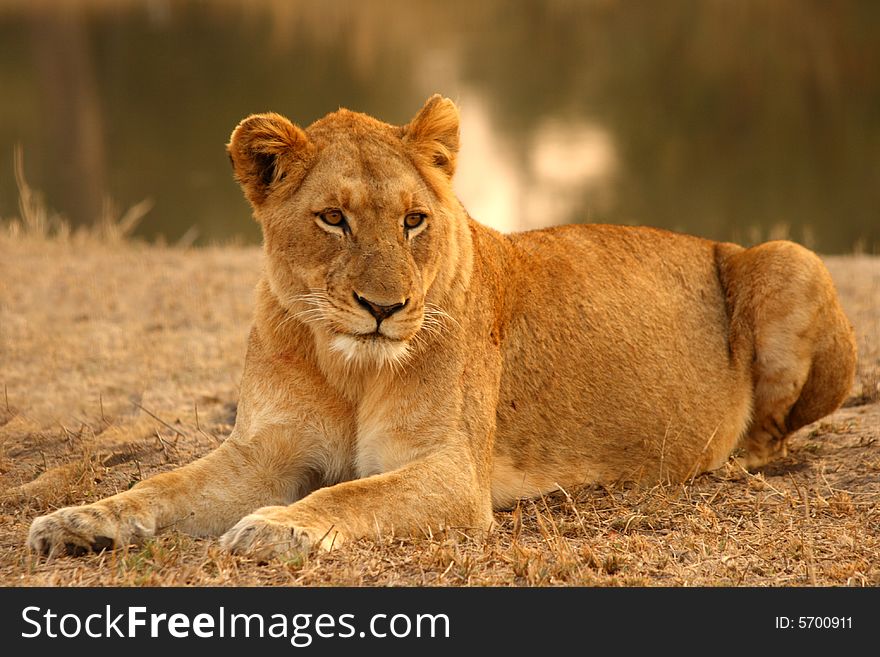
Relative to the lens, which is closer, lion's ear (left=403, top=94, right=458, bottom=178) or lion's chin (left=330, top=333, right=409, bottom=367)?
lion's chin (left=330, top=333, right=409, bottom=367)

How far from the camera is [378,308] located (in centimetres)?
384

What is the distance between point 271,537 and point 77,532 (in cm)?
66

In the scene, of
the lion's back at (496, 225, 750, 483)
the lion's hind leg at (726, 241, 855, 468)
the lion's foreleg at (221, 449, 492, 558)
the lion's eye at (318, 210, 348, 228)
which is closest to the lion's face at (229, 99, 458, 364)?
the lion's eye at (318, 210, 348, 228)

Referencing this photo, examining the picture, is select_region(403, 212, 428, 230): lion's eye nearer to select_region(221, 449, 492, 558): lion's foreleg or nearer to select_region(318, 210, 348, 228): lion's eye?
select_region(318, 210, 348, 228): lion's eye

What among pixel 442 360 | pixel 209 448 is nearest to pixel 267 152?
pixel 442 360

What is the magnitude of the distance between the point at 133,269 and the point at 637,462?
5.30 metres

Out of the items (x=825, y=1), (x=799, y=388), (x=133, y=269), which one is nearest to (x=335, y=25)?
(x=825, y=1)

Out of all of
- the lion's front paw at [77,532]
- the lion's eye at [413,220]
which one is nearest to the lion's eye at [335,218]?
the lion's eye at [413,220]

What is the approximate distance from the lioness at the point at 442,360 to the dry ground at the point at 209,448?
0.15m

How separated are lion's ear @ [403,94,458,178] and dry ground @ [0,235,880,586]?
4.38 ft

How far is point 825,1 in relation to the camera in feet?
82.5

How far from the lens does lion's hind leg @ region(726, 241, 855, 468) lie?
5.43m

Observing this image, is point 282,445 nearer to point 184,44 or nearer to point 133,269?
point 133,269

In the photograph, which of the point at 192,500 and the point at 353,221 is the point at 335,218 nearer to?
the point at 353,221
